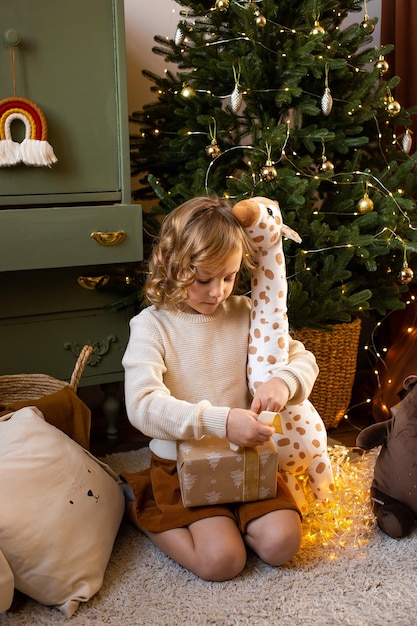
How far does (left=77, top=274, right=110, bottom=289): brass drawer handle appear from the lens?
166cm

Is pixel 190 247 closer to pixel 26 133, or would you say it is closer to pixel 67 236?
pixel 67 236

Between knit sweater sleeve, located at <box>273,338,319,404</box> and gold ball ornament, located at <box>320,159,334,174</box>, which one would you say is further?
gold ball ornament, located at <box>320,159,334,174</box>

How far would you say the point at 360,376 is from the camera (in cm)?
233

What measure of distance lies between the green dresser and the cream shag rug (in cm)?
63

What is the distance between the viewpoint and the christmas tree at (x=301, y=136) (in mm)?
1609

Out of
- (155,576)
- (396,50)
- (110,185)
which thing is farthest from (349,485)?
(396,50)

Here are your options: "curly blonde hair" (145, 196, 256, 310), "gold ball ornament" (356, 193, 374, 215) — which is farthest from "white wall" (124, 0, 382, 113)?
"curly blonde hair" (145, 196, 256, 310)

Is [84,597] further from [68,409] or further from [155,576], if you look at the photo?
[68,409]

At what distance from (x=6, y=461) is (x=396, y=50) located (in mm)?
1741

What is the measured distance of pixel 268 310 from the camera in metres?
1.34

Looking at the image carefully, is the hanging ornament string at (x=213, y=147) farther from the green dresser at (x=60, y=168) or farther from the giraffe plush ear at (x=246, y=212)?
the giraffe plush ear at (x=246, y=212)

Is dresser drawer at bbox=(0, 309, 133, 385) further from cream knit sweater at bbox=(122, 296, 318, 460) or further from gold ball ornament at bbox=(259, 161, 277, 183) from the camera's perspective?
gold ball ornament at bbox=(259, 161, 277, 183)

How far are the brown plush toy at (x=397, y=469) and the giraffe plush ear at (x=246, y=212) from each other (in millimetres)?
508

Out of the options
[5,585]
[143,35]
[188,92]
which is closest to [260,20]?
[188,92]
